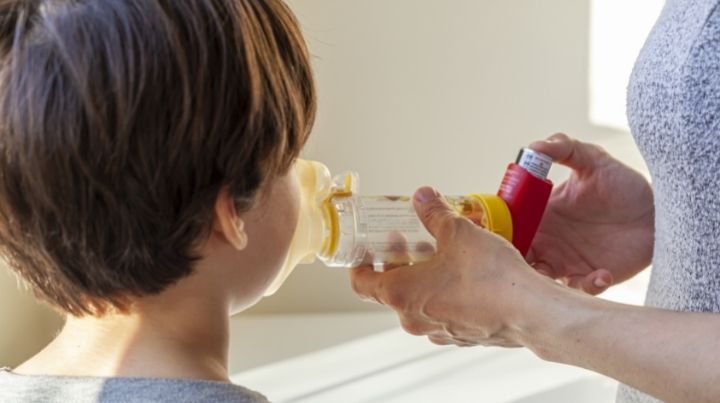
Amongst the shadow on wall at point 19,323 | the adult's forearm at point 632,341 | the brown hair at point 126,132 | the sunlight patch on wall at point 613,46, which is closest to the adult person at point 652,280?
the adult's forearm at point 632,341

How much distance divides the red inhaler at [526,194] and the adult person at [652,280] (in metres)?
0.08

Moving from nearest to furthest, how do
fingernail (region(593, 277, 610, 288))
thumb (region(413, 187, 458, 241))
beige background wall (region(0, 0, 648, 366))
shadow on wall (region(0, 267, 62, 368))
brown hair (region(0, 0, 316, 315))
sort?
brown hair (region(0, 0, 316, 315))
thumb (region(413, 187, 458, 241))
fingernail (region(593, 277, 610, 288))
shadow on wall (region(0, 267, 62, 368))
beige background wall (region(0, 0, 648, 366))

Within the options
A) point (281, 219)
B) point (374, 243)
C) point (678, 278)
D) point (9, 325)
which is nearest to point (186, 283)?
point (281, 219)

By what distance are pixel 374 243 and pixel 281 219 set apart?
14cm

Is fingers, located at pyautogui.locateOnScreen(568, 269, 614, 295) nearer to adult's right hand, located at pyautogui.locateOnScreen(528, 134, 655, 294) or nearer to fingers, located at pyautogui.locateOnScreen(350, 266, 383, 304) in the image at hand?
adult's right hand, located at pyautogui.locateOnScreen(528, 134, 655, 294)

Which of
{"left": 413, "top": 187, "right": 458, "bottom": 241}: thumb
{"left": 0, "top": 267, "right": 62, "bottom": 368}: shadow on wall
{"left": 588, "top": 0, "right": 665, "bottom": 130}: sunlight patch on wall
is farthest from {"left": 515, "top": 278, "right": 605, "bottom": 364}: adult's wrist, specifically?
{"left": 588, "top": 0, "right": 665, "bottom": 130}: sunlight patch on wall

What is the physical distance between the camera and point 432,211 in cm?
83

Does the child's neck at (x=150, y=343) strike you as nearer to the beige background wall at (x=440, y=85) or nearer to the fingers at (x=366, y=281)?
the fingers at (x=366, y=281)

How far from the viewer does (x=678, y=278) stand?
2.41 ft

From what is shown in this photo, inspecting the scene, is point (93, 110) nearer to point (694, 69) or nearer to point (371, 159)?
point (694, 69)

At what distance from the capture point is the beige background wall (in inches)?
63.1

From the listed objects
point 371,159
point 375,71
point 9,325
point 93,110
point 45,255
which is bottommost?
point 9,325

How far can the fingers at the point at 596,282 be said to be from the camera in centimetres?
94

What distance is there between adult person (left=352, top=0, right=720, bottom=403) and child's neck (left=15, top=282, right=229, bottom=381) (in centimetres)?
22
